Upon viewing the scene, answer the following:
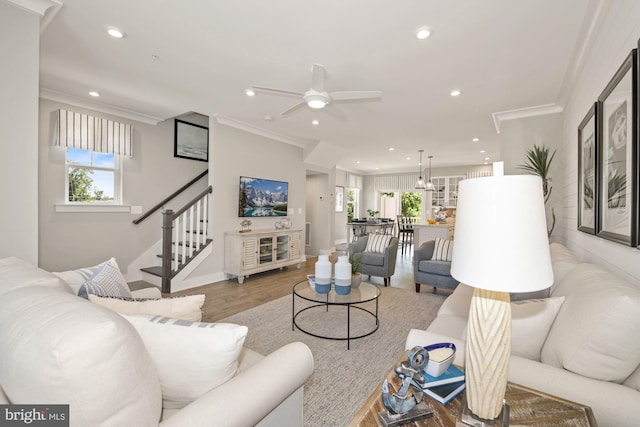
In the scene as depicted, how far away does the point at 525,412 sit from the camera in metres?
0.96

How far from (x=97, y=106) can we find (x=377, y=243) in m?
4.80

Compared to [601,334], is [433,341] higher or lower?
lower

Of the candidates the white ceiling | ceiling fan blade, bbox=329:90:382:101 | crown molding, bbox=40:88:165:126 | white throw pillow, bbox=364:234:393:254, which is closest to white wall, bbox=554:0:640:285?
the white ceiling

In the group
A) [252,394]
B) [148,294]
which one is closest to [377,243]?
[148,294]

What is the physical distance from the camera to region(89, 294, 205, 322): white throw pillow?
1.22m

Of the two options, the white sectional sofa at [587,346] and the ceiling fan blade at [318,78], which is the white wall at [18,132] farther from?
the white sectional sofa at [587,346]

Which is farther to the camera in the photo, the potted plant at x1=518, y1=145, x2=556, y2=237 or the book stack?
the potted plant at x1=518, y1=145, x2=556, y2=237

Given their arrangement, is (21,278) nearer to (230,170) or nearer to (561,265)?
(561,265)

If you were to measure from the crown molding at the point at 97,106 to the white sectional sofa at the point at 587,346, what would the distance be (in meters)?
5.23

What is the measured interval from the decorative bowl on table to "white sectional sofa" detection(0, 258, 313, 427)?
25.7 inches

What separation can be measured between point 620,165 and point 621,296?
1014 mm

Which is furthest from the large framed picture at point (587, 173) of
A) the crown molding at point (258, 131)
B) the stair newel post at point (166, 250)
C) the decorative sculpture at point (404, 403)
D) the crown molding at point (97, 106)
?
the crown molding at point (97, 106)

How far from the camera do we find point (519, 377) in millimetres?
1198

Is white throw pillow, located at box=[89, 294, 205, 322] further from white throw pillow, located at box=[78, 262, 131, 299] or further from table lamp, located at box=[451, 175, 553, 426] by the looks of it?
table lamp, located at box=[451, 175, 553, 426]
